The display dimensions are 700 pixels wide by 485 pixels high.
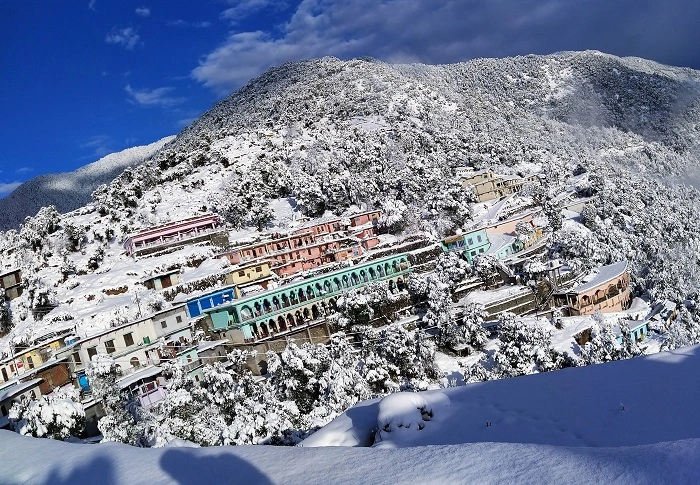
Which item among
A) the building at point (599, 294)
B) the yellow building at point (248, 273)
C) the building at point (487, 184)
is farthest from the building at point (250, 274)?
the building at point (487, 184)

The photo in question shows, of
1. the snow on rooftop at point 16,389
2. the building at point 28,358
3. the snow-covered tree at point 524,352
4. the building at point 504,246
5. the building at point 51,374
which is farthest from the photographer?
the building at point 504,246

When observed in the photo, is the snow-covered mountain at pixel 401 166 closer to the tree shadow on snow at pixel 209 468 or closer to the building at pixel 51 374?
the building at pixel 51 374

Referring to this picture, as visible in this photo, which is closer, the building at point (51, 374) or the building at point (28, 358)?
the building at point (51, 374)

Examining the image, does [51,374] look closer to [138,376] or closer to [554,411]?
[138,376]

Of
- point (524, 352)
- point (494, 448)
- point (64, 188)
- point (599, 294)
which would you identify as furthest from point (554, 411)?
point (64, 188)

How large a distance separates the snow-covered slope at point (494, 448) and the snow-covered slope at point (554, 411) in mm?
16

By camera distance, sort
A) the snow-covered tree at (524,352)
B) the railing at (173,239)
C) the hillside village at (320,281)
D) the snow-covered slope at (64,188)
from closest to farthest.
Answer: the hillside village at (320,281) < the snow-covered tree at (524,352) < the railing at (173,239) < the snow-covered slope at (64,188)

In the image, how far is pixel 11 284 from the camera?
3866 cm

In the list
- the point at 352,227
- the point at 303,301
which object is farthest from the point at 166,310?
→ the point at 352,227

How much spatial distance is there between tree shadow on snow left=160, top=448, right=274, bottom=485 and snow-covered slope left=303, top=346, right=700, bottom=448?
2.26m

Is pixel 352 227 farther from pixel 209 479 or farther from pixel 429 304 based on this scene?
pixel 209 479

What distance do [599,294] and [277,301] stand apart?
20500 millimetres

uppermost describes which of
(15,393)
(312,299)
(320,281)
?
(320,281)

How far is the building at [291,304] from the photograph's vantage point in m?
31.6
